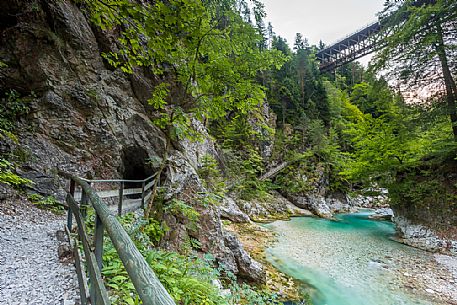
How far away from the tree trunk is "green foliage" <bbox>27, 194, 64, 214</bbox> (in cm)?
1434

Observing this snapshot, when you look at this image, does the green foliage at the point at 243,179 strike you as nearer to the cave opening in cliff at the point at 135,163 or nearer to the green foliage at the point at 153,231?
the cave opening in cliff at the point at 135,163

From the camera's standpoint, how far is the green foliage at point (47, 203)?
5108 mm

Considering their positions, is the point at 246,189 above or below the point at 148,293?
below

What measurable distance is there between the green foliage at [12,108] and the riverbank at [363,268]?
28.8 ft

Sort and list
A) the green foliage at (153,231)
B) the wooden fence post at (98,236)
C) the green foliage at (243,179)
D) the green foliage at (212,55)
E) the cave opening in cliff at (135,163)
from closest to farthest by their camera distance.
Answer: the wooden fence post at (98,236) < the green foliage at (212,55) < the green foliage at (153,231) < the cave opening in cliff at (135,163) < the green foliage at (243,179)

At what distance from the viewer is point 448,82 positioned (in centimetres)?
1015

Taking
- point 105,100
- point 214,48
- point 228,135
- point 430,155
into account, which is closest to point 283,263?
point 214,48

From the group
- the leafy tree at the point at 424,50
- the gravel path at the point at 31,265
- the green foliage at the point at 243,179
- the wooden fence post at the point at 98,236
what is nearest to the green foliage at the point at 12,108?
the gravel path at the point at 31,265

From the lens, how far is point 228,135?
19.7 meters

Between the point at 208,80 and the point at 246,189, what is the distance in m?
13.8

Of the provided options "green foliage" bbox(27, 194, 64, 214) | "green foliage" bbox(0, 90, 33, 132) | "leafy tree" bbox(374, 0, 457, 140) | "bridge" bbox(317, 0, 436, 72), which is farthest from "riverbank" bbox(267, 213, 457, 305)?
"bridge" bbox(317, 0, 436, 72)

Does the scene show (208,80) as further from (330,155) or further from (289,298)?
(330,155)

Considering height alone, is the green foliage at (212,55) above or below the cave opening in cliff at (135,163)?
above

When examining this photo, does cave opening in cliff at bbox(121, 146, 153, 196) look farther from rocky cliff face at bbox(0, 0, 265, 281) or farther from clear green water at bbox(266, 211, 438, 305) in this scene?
clear green water at bbox(266, 211, 438, 305)
